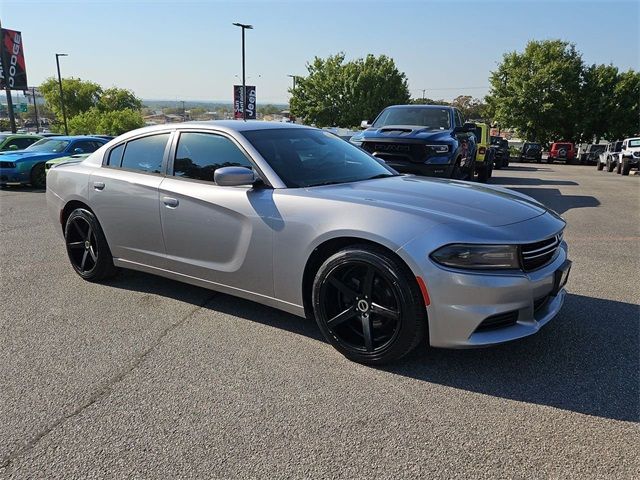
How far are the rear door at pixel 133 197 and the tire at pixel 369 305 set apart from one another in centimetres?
169

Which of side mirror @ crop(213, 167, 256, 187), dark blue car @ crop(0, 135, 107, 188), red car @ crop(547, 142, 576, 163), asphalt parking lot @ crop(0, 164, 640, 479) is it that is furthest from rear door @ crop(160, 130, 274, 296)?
red car @ crop(547, 142, 576, 163)

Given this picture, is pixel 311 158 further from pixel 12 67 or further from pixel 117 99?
pixel 117 99


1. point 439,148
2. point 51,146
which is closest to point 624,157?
point 439,148

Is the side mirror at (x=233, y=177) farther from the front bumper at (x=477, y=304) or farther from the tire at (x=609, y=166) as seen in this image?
the tire at (x=609, y=166)

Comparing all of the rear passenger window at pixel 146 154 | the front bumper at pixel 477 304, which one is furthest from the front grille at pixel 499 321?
the rear passenger window at pixel 146 154

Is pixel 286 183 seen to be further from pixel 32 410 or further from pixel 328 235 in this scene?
pixel 32 410

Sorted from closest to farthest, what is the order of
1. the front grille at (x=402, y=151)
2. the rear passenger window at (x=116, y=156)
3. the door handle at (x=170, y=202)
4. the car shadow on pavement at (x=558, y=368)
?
the car shadow on pavement at (x=558, y=368), the door handle at (x=170, y=202), the rear passenger window at (x=116, y=156), the front grille at (x=402, y=151)

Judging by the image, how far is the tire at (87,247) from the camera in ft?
15.7

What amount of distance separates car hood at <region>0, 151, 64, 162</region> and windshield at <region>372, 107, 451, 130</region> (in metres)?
9.05

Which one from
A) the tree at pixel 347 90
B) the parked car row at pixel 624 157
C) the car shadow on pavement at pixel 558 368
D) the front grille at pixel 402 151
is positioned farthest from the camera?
the tree at pixel 347 90

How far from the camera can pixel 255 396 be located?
2893 mm

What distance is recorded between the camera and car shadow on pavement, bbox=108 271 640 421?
2865 millimetres

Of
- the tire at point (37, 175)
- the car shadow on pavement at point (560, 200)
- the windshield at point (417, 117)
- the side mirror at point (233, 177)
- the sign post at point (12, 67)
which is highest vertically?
the sign post at point (12, 67)

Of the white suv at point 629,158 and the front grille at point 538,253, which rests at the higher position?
the front grille at point 538,253
